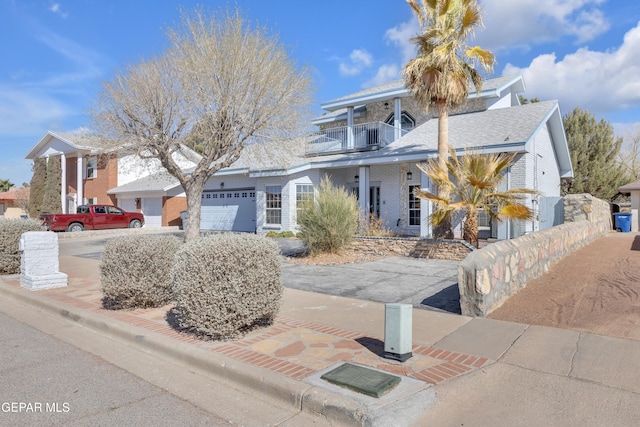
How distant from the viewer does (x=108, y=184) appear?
31891 mm

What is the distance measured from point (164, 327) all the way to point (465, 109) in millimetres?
17941

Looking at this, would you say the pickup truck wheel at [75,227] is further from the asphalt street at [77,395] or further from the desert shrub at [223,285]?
the desert shrub at [223,285]

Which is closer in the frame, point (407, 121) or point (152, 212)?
point (407, 121)

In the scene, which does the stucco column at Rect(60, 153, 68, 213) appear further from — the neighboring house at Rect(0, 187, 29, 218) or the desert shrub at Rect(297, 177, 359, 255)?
the desert shrub at Rect(297, 177, 359, 255)

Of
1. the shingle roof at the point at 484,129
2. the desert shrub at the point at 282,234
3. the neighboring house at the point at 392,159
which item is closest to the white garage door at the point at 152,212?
the neighboring house at the point at 392,159

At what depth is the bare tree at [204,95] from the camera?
1410 centimetres

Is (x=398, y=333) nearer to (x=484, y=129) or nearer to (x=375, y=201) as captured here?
(x=484, y=129)

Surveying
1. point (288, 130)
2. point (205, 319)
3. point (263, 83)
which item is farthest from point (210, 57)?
Answer: point (205, 319)

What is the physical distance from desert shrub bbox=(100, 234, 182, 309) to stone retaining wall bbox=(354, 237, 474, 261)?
24.6 ft

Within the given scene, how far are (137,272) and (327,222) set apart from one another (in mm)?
6266

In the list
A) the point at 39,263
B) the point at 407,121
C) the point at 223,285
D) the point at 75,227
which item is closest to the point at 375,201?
the point at 407,121

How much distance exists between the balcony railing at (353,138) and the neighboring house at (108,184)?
32.2 ft

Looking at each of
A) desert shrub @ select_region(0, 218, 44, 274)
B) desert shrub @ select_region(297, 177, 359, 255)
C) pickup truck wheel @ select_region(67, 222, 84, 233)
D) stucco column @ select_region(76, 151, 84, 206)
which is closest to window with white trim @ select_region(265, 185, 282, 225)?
desert shrub @ select_region(297, 177, 359, 255)

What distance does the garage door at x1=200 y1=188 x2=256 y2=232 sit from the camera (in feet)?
73.4
